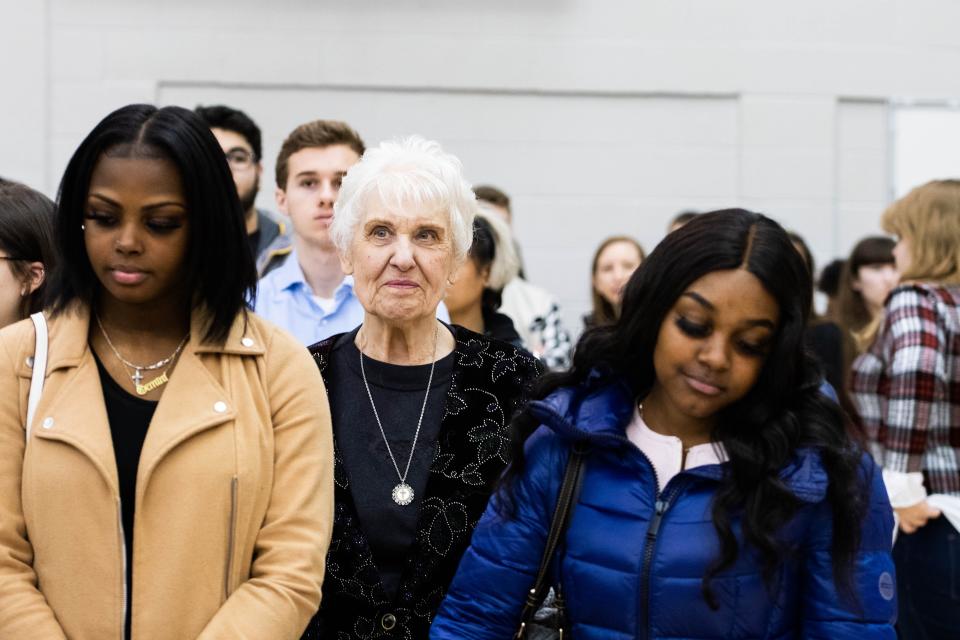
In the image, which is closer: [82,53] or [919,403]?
[919,403]

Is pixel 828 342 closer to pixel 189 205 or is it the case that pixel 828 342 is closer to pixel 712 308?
pixel 712 308

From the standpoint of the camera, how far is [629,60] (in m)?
7.66

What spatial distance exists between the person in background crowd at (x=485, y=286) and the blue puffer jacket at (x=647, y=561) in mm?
1884

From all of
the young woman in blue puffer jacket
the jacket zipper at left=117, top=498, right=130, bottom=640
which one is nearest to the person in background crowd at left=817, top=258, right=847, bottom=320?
the young woman in blue puffer jacket

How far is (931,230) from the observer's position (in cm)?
459

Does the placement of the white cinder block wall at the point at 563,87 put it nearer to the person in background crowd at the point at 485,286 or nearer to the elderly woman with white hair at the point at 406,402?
the person in background crowd at the point at 485,286

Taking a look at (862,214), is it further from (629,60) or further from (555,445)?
(555,445)

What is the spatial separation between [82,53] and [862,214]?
437 centimetres

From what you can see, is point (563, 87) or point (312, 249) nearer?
point (312, 249)

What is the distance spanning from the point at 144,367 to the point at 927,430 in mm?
2737

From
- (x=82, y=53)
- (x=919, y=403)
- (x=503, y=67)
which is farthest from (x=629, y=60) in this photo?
(x=919, y=403)

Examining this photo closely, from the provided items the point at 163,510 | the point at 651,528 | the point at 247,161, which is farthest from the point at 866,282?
the point at 163,510

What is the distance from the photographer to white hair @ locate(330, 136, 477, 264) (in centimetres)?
315

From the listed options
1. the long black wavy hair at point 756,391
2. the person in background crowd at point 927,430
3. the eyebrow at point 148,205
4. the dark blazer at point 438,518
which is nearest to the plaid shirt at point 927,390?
the person in background crowd at point 927,430
